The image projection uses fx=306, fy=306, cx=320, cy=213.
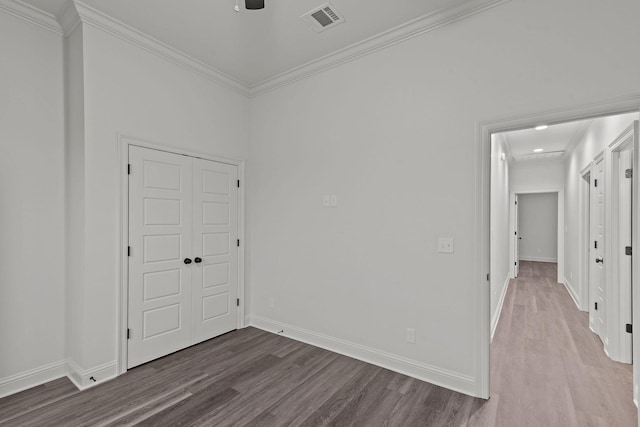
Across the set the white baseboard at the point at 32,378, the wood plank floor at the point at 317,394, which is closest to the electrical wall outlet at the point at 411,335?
the wood plank floor at the point at 317,394

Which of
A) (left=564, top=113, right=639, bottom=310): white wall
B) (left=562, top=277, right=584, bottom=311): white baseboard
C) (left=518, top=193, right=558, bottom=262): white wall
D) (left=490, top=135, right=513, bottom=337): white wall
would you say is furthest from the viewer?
(left=518, top=193, right=558, bottom=262): white wall

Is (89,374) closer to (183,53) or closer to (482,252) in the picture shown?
(183,53)

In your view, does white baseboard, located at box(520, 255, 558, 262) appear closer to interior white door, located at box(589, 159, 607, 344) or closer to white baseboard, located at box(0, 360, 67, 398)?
interior white door, located at box(589, 159, 607, 344)

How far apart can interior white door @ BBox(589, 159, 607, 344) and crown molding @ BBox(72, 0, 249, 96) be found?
471 cm

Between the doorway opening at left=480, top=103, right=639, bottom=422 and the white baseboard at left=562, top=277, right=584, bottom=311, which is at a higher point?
the doorway opening at left=480, top=103, right=639, bottom=422

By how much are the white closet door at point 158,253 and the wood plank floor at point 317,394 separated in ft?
0.82

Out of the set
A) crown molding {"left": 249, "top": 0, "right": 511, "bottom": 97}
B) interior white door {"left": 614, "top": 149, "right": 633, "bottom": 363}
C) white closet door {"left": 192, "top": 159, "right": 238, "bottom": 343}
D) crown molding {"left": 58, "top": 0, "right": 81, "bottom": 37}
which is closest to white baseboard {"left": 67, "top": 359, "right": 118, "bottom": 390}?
white closet door {"left": 192, "top": 159, "right": 238, "bottom": 343}

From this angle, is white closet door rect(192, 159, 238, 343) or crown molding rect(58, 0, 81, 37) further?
white closet door rect(192, 159, 238, 343)

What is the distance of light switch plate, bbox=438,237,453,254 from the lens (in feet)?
8.55

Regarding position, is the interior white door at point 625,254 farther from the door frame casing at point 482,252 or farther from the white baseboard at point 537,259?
the white baseboard at point 537,259

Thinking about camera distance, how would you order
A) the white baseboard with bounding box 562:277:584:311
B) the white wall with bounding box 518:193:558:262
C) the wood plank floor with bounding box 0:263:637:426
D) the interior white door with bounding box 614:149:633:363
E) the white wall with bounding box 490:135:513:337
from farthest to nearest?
1. the white wall with bounding box 518:193:558:262
2. the white baseboard with bounding box 562:277:584:311
3. the white wall with bounding box 490:135:513:337
4. the interior white door with bounding box 614:149:633:363
5. the wood plank floor with bounding box 0:263:637:426

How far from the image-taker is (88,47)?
8.59 ft

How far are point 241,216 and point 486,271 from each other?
2866 mm

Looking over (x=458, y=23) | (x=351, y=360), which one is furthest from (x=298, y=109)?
(x=351, y=360)
